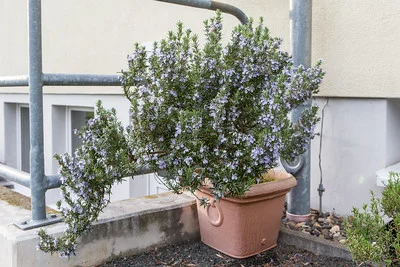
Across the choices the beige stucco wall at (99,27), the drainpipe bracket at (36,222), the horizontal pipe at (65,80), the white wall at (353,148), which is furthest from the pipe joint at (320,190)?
the drainpipe bracket at (36,222)

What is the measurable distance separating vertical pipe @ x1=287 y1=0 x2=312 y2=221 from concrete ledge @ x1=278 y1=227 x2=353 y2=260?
9.5 inches

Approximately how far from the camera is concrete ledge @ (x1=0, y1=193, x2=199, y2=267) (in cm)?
181

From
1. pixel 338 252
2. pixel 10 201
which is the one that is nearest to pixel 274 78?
pixel 338 252

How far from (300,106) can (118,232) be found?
1248 mm

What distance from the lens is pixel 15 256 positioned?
1.77 m

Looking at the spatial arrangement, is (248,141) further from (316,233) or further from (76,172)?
(316,233)

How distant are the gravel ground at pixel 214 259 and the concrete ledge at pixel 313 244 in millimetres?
29

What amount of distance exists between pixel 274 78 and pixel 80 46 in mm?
3379

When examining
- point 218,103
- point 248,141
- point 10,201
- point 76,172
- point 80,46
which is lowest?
point 10,201

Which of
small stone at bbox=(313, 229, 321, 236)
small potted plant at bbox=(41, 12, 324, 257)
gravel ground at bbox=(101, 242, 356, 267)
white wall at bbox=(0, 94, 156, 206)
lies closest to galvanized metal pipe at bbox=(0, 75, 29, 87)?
small potted plant at bbox=(41, 12, 324, 257)

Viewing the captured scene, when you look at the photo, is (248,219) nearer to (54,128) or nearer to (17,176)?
(17,176)

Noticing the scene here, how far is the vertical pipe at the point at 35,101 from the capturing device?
1890mm

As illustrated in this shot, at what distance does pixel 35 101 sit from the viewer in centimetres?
189

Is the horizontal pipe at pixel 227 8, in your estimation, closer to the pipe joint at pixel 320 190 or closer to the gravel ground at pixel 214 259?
the pipe joint at pixel 320 190
